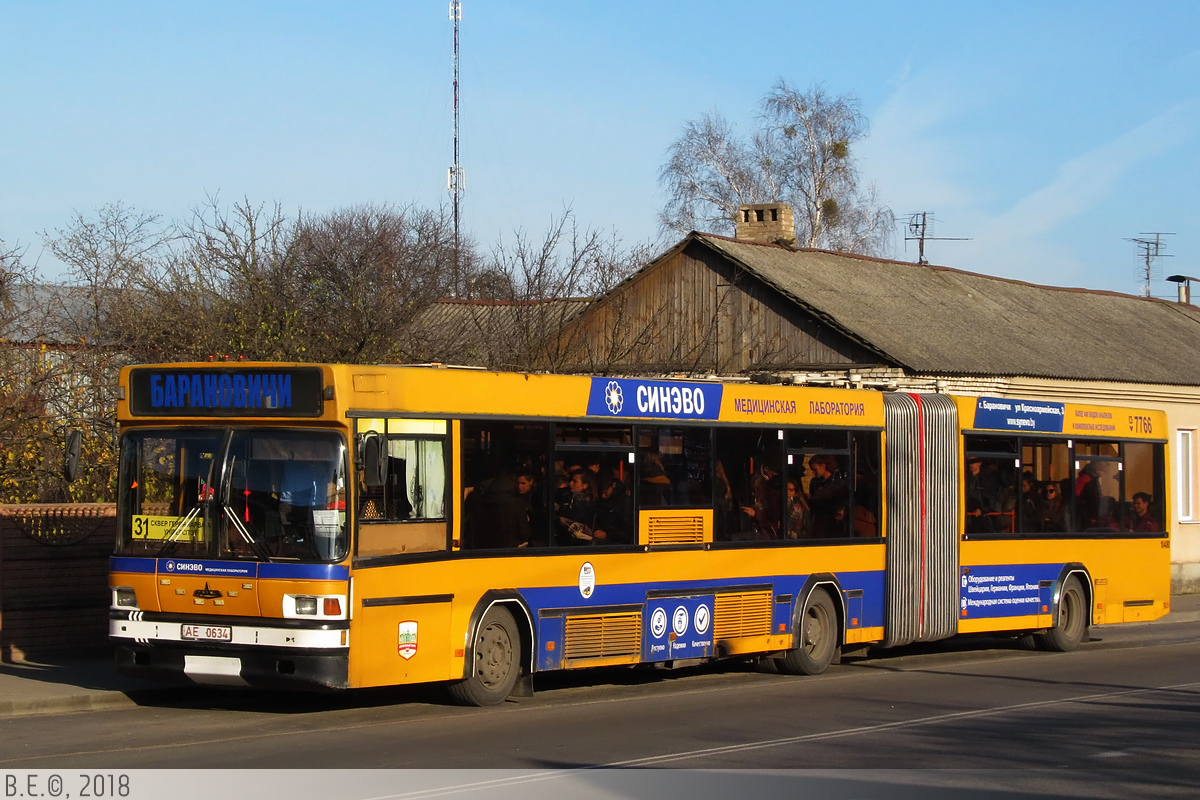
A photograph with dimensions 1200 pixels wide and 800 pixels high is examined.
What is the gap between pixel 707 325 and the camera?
107 ft

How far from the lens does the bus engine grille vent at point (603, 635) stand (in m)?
13.4

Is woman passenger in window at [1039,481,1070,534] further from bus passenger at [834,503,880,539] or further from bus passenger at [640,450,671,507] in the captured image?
bus passenger at [640,450,671,507]

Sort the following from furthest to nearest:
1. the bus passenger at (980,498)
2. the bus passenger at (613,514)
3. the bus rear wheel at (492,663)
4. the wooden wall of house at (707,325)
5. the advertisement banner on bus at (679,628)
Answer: the wooden wall of house at (707,325), the bus passenger at (980,498), the advertisement banner on bus at (679,628), the bus passenger at (613,514), the bus rear wheel at (492,663)

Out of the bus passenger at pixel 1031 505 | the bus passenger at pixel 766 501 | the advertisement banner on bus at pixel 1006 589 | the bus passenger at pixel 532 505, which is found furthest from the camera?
the bus passenger at pixel 1031 505

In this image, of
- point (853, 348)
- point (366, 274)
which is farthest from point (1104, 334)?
point (366, 274)

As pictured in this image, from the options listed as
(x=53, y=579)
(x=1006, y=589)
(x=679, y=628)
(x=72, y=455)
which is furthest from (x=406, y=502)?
(x=1006, y=589)

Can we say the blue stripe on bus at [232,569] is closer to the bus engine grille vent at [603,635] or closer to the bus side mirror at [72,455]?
the bus side mirror at [72,455]

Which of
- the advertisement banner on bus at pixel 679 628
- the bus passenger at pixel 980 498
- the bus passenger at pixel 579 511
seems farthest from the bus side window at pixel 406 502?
the bus passenger at pixel 980 498

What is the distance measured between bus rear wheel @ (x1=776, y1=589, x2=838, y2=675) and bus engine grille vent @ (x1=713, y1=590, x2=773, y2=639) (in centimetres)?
60

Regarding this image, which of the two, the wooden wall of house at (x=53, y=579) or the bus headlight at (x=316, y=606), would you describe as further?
the wooden wall of house at (x=53, y=579)

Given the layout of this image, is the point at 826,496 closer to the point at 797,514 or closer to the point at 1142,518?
the point at 797,514

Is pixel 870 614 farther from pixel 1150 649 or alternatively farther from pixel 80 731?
pixel 80 731

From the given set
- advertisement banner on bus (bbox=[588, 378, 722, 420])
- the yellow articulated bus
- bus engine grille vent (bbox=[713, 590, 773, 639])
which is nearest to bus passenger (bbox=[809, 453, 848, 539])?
the yellow articulated bus

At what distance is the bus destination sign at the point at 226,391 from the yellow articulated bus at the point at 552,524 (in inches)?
0.8
